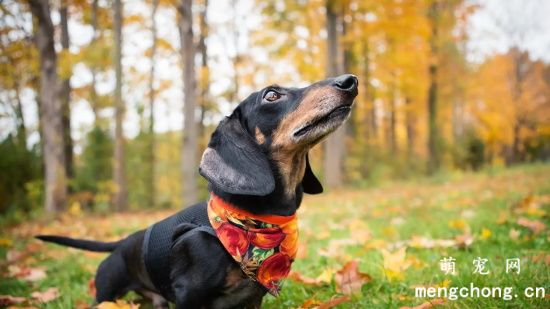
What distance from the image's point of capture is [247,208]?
2361 mm

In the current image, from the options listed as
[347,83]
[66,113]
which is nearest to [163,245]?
[347,83]

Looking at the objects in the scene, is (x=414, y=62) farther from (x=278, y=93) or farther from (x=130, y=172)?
(x=278, y=93)

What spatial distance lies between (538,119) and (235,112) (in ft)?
90.1

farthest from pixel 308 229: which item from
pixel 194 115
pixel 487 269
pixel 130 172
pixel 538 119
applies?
pixel 538 119

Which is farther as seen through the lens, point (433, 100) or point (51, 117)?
point (433, 100)

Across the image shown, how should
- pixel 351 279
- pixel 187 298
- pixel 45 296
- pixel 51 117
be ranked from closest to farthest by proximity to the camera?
pixel 187 298 < pixel 351 279 < pixel 45 296 < pixel 51 117

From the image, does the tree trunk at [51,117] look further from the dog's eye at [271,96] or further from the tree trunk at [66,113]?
the dog's eye at [271,96]

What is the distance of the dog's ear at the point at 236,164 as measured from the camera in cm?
223

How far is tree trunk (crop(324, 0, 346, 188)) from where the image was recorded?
46.3 feet

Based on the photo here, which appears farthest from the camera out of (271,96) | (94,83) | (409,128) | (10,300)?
(409,128)

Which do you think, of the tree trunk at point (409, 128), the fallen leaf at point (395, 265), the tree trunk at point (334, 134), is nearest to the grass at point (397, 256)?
the fallen leaf at point (395, 265)

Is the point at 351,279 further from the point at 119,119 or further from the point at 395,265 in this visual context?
the point at 119,119

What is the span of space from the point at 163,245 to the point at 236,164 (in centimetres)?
72

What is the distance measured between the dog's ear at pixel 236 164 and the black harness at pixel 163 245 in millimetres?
347
